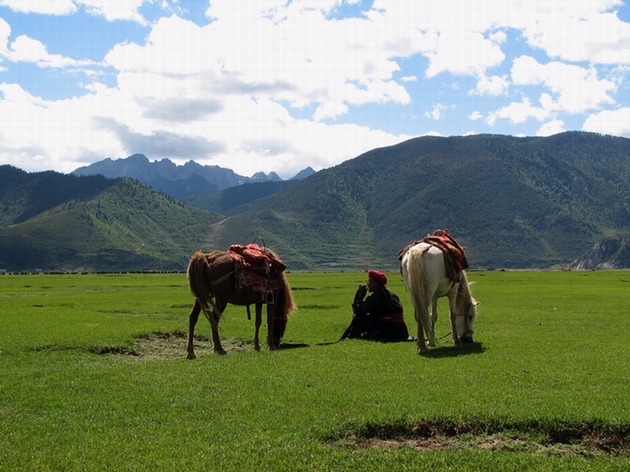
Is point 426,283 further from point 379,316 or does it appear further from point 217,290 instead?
point 217,290

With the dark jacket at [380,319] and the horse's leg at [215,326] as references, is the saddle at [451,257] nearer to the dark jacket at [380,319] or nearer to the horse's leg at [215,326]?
the dark jacket at [380,319]

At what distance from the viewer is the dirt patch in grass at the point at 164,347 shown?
488 inches

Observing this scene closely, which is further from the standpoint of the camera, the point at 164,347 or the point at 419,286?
the point at 164,347

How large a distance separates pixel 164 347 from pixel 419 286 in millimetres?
6351

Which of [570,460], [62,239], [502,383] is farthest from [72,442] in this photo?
[62,239]

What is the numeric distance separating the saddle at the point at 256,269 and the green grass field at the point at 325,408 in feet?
5.09

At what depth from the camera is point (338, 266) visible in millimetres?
175375

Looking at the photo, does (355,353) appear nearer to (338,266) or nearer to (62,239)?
(62,239)

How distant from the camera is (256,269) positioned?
39.9ft

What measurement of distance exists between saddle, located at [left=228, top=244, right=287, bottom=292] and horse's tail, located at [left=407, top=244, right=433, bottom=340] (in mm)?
2808

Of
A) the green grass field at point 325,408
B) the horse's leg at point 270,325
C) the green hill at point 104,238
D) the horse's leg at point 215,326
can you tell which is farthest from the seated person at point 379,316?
the green hill at point 104,238

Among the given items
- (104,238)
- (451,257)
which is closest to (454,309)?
(451,257)

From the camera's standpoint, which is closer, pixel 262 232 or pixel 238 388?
pixel 238 388

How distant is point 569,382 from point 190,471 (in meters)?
5.64
